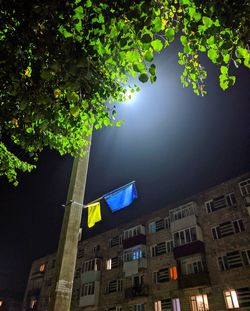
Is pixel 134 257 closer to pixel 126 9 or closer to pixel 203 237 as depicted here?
pixel 203 237

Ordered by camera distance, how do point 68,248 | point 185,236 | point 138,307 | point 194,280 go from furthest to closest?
point 138,307 < point 185,236 < point 194,280 < point 68,248

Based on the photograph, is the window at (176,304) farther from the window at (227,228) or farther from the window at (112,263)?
the window at (112,263)

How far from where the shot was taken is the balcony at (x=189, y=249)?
25.8m

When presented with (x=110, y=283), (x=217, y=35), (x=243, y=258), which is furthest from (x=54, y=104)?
(x=110, y=283)

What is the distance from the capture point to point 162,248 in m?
29.7

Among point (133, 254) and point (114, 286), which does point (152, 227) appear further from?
point (114, 286)

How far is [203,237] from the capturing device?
2681 cm

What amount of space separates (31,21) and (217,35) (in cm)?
314

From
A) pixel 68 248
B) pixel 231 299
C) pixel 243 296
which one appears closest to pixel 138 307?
pixel 231 299

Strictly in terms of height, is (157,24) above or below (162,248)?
below

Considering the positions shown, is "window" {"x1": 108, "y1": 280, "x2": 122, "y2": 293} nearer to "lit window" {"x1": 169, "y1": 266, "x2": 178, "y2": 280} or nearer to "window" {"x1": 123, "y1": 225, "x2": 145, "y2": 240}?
"window" {"x1": 123, "y1": 225, "x2": 145, "y2": 240}

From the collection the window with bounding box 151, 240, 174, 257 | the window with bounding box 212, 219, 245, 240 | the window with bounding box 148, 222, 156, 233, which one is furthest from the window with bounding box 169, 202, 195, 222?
the window with bounding box 212, 219, 245, 240

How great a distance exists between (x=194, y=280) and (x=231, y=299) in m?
3.48

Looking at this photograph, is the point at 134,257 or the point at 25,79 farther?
the point at 134,257
